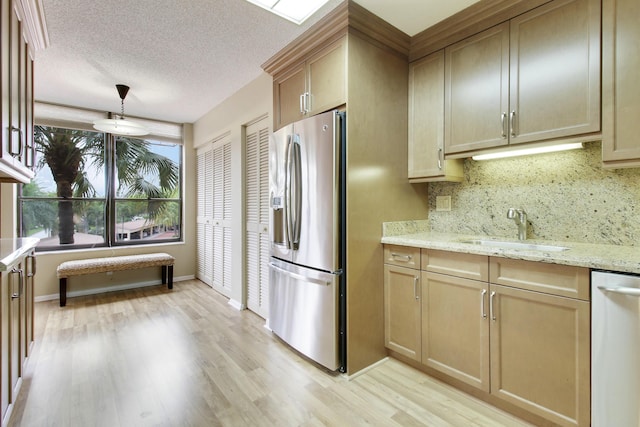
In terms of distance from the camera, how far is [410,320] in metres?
2.15

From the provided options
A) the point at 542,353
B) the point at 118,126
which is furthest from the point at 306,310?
the point at 118,126

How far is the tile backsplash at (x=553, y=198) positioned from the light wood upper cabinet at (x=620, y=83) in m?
0.32

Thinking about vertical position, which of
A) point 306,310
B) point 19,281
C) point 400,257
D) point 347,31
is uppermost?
point 347,31

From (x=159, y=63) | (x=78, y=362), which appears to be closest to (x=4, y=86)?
(x=159, y=63)

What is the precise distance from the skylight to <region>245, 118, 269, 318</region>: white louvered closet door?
Result: 120 centimetres

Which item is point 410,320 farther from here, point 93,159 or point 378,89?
point 93,159

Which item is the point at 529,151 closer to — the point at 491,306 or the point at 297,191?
the point at 491,306

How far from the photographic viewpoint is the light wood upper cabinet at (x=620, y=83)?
4.88 feet

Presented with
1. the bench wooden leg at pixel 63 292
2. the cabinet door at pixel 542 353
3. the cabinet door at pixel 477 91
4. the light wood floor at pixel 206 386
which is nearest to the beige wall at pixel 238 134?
the light wood floor at pixel 206 386

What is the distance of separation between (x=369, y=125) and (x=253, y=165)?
1.71m

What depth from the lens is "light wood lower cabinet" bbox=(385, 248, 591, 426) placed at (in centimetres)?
145

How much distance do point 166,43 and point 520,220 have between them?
10.3ft

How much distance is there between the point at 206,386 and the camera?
6.69 feet

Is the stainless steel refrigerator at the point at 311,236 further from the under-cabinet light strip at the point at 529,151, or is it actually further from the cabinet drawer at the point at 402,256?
the under-cabinet light strip at the point at 529,151
